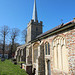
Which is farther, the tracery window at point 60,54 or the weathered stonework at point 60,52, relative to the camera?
the tracery window at point 60,54

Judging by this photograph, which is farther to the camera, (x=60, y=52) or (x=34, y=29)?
(x=34, y=29)

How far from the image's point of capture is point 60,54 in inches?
337

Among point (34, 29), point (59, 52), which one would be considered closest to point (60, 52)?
point (59, 52)

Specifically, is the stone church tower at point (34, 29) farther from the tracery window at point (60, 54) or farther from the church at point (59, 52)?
the tracery window at point (60, 54)

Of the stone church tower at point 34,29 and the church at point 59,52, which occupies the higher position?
the stone church tower at point 34,29

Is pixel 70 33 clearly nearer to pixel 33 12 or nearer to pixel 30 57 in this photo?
pixel 30 57

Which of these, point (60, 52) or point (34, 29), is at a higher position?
point (34, 29)

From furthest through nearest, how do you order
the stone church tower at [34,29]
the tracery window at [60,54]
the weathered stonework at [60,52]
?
the stone church tower at [34,29] → the tracery window at [60,54] → the weathered stonework at [60,52]

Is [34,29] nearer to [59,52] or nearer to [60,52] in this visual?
[59,52]

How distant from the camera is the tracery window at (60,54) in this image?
7.88m

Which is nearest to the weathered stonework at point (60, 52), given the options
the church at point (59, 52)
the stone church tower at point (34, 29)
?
the church at point (59, 52)

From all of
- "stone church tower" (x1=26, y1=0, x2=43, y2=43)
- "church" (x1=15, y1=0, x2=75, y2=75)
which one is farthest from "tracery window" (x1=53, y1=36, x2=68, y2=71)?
"stone church tower" (x1=26, y1=0, x2=43, y2=43)

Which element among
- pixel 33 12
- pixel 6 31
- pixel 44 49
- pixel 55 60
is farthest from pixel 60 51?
pixel 6 31

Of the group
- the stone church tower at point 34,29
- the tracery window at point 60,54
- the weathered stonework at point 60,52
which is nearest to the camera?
the weathered stonework at point 60,52
